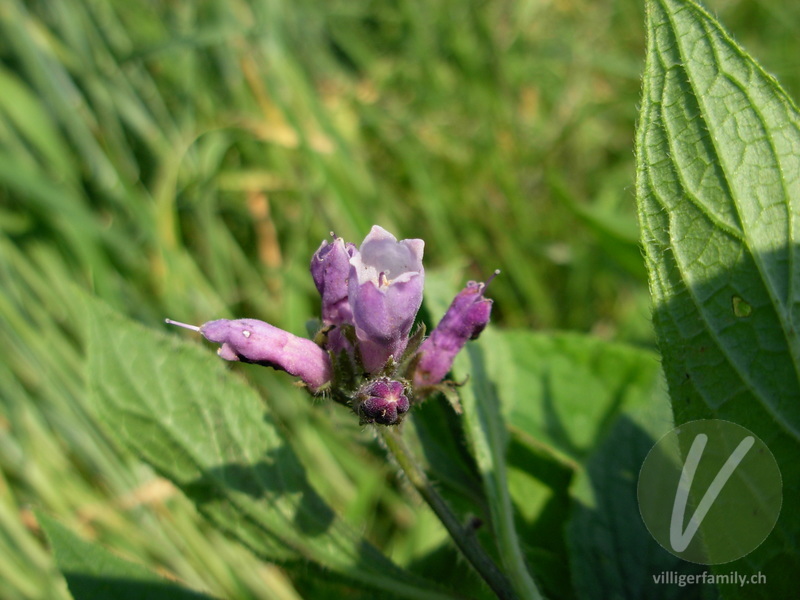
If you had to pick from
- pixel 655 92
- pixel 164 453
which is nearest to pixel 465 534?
pixel 164 453

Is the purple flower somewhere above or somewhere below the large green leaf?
above

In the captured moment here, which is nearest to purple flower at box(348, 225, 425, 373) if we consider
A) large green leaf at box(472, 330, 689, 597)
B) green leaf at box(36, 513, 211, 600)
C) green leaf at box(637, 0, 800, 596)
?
green leaf at box(637, 0, 800, 596)

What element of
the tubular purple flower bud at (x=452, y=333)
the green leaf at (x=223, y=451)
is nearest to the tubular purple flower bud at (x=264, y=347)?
the tubular purple flower bud at (x=452, y=333)

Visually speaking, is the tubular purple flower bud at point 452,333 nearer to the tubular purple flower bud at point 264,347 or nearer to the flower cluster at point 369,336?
the flower cluster at point 369,336

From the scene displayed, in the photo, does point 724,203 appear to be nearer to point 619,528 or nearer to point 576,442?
point 619,528

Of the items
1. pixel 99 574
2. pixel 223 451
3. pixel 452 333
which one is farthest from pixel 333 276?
pixel 99 574

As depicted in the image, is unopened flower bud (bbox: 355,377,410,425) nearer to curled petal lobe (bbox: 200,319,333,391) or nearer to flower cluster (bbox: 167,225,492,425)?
flower cluster (bbox: 167,225,492,425)

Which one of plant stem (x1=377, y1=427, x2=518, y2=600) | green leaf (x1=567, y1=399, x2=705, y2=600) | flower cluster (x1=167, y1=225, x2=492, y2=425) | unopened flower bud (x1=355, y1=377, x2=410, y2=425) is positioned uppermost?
flower cluster (x1=167, y1=225, x2=492, y2=425)

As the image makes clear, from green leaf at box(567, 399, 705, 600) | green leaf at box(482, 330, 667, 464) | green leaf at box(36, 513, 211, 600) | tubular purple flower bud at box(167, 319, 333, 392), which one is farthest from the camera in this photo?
green leaf at box(482, 330, 667, 464)
